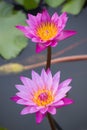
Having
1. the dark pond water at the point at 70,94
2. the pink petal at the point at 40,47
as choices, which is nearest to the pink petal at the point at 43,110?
the pink petal at the point at 40,47

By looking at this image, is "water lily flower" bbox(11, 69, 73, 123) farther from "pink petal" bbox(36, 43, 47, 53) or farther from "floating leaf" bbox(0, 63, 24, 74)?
"floating leaf" bbox(0, 63, 24, 74)

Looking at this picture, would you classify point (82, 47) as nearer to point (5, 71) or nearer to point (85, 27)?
point (85, 27)

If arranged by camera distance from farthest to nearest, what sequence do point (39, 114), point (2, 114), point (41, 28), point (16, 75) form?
point (16, 75) < point (2, 114) < point (41, 28) < point (39, 114)

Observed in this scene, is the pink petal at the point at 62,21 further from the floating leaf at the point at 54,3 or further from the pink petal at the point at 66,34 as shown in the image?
the floating leaf at the point at 54,3

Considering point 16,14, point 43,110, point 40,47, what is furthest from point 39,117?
point 16,14

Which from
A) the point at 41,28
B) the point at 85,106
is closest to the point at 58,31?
the point at 41,28

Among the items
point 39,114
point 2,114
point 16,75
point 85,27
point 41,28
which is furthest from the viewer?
point 85,27

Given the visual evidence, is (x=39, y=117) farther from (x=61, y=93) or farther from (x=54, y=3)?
(x=54, y=3)

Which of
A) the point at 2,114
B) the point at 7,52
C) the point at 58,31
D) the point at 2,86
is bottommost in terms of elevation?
the point at 58,31

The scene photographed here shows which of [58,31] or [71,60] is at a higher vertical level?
[71,60]
